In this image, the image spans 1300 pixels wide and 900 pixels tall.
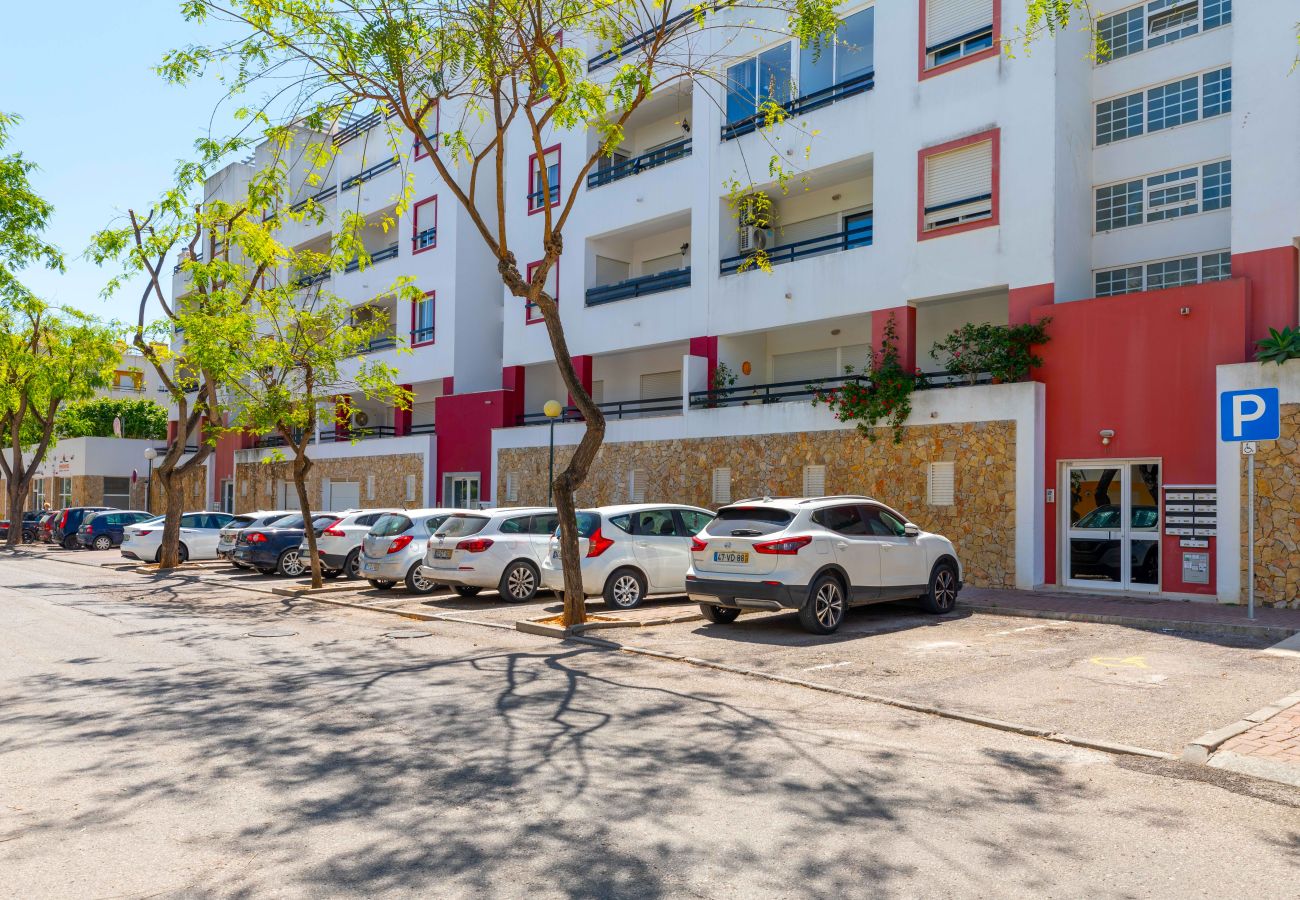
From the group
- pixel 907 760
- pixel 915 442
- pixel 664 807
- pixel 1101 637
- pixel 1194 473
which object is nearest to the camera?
pixel 664 807

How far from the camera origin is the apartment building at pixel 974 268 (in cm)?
1664

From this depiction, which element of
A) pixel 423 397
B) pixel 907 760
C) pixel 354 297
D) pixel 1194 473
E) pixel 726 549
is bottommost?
pixel 907 760

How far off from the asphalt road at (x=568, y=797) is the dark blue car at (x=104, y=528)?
1206 inches

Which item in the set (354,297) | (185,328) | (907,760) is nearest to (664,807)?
(907,760)

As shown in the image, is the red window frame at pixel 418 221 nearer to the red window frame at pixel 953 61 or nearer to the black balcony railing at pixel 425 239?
the black balcony railing at pixel 425 239

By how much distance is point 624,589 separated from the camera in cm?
1538

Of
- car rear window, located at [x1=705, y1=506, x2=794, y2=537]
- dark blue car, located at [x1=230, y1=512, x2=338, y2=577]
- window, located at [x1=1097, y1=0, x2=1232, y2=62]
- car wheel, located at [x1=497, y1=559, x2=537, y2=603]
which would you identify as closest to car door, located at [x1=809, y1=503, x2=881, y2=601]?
car rear window, located at [x1=705, y1=506, x2=794, y2=537]

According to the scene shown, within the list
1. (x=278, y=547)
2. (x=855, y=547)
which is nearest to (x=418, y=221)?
(x=278, y=547)

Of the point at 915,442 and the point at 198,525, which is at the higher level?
the point at 915,442

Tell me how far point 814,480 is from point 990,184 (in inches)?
265

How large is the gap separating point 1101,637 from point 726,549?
4752mm

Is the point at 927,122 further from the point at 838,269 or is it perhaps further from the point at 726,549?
the point at 726,549

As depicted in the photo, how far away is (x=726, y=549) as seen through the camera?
13.0 meters

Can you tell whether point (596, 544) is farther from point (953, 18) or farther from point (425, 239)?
point (425, 239)
